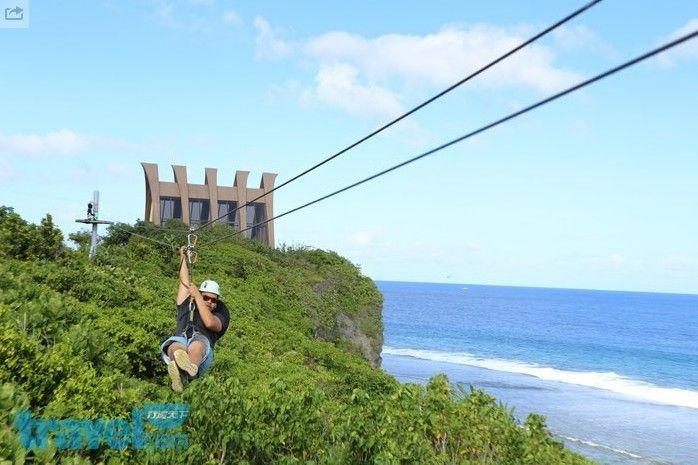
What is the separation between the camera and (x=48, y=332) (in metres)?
9.66

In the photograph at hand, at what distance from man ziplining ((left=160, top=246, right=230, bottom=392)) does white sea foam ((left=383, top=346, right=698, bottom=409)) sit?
43442 mm

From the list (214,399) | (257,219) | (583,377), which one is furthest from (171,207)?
(214,399)

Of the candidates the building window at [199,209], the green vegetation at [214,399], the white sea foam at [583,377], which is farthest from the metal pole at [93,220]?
the building window at [199,209]

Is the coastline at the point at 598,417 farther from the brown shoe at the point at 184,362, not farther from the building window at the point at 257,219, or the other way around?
the building window at the point at 257,219

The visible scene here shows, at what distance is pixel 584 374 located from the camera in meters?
58.0

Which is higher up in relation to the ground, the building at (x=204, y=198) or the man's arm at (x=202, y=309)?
the building at (x=204, y=198)

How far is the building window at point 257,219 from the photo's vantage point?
220ft

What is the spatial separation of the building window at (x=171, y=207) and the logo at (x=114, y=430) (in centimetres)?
6099

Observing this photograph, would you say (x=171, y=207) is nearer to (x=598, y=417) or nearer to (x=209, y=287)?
(x=598, y=417)

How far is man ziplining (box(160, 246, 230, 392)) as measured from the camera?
8.37 meters

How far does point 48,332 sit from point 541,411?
116ft

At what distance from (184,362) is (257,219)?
2457 inches

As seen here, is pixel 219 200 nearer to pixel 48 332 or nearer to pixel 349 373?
pixel 349 373

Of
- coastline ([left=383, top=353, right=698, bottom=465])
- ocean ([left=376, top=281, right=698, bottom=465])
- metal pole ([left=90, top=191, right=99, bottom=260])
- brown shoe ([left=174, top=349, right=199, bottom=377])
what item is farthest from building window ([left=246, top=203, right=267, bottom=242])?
brown shoe ([left=174, top=349, right=199, bottom=377])
